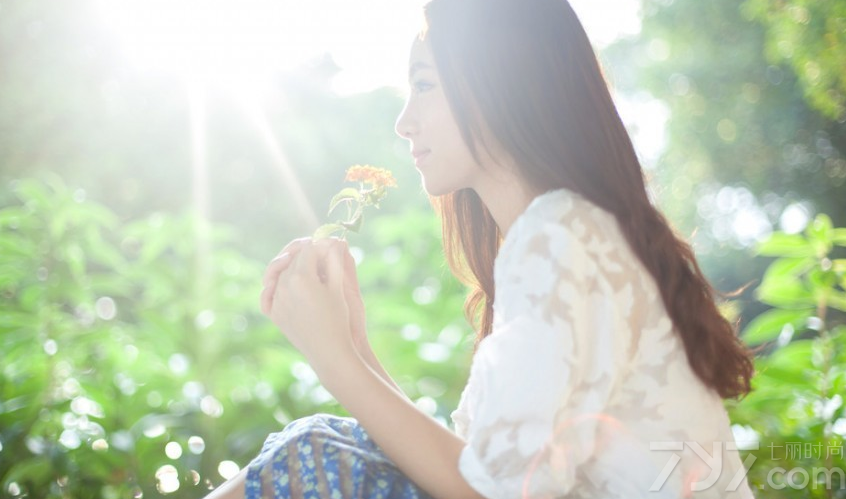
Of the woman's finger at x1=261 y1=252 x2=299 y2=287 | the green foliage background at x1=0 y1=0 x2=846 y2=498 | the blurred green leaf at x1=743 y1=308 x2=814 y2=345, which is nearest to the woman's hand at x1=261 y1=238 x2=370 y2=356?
the woman's finger at x1=261 y1=252 x2=299 y2=287

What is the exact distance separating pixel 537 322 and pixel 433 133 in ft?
1.36

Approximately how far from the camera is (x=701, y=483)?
139cm

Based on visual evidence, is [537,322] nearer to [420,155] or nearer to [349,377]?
[349,377]

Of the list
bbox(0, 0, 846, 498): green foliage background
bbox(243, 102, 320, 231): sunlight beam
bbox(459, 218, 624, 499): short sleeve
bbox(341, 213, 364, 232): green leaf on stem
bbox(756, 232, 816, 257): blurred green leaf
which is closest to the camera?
bbox(459, 218, 624, 499): short sleeve

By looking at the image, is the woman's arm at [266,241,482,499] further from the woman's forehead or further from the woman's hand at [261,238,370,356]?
the woman's forehead

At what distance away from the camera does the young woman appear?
1.24m

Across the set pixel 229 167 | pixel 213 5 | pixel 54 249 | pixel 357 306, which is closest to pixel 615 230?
pixel 357 306

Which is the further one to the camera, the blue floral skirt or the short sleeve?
the blue floral skirt

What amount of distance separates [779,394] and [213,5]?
22.8ft

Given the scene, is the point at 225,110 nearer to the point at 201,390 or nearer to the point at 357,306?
the point at 201,390

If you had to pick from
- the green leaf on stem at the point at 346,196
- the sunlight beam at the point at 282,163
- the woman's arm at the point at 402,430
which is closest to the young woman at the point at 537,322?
the woman's arm at the point at 402,430

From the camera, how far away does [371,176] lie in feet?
5.35

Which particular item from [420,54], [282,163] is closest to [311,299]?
[420,54]

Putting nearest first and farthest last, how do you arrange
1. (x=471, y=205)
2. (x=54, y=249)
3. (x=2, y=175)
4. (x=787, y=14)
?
(x=471, y=205) < (x=54, y=249) < (x=787, y=14) < (x=2, y=175)
